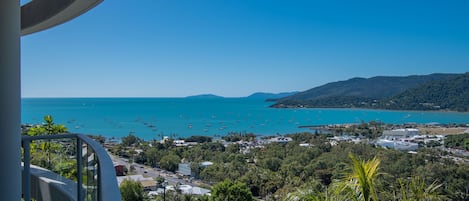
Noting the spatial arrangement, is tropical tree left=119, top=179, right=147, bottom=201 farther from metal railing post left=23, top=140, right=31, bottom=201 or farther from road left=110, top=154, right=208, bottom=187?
metal railing post left=23, top=140, right=31, bottom=201

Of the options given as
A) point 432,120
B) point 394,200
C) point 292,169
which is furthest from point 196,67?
point 394,200

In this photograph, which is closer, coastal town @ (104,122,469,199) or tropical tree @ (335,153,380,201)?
tropical tree @ (335,153,380,201)

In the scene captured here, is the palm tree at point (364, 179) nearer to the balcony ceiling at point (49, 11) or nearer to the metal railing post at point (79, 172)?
the metal railing post at point (79, 172)

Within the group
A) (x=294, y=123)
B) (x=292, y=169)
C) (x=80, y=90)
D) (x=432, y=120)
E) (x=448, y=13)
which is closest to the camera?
(x=292, y=169)

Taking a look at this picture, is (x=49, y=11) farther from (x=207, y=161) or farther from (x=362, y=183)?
(x=207, y=161)

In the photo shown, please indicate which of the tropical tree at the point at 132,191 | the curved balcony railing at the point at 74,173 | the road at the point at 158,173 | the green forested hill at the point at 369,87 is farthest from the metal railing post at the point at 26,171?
the green forested hill at the point at 369,87

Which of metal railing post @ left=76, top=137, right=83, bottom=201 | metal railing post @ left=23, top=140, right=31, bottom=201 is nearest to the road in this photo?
metal railing post @ left=23, top=140, right=31, bottom=201

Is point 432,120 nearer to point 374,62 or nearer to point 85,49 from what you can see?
point 374,62
